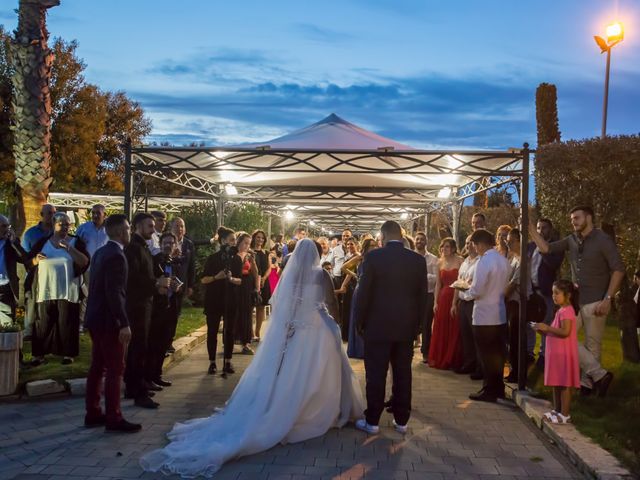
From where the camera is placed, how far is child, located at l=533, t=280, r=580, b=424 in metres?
6.48

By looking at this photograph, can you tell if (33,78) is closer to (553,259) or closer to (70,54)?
(553,259)

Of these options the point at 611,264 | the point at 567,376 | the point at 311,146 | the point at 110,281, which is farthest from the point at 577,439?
the point at 311,146

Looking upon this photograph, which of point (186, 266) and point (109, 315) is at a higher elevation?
point (186, 266)

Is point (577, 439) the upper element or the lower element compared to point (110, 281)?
lower

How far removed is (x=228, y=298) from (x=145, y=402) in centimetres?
225

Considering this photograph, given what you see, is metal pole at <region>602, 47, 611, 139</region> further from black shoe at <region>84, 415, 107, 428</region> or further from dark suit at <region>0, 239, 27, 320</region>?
black shoe at <region>84, 415, 107, 428</region>

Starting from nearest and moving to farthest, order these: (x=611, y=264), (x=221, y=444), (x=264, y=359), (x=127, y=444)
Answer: (x=221, y=444), (x=127, y=444), (x=264, y=359), (x=611, y=264)

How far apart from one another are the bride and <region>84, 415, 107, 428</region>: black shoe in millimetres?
760

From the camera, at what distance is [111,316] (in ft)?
20.1

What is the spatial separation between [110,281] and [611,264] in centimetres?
498

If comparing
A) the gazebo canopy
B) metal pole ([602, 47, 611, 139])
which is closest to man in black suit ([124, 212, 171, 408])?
the gazebo canopy

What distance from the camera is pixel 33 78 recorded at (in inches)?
544

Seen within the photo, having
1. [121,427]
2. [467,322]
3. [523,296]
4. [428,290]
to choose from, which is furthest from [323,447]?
[428,290]

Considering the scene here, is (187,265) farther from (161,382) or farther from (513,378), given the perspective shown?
(513,378)
